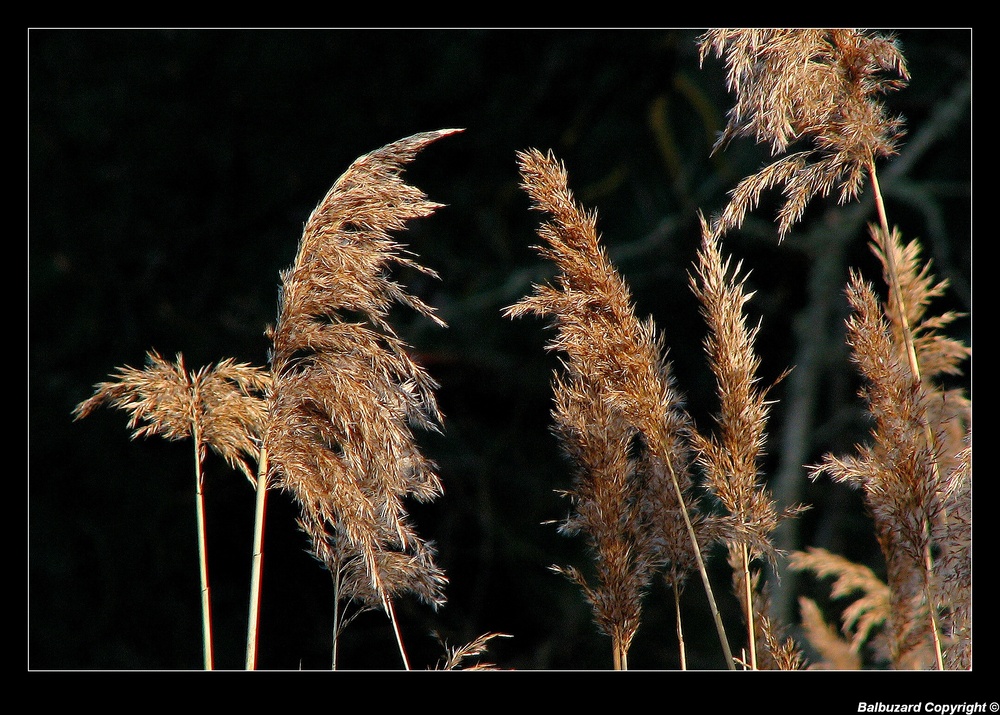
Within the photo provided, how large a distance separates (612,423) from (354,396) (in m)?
0.46

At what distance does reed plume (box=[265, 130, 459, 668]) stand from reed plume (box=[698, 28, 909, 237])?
566 millimetres

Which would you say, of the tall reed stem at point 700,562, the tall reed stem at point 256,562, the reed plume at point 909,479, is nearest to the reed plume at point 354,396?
the tall reed stem at point 256,562

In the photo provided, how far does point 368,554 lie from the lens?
1487 mm

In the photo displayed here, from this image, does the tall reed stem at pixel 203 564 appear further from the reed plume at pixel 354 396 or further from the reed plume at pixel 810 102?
the reed plume at pixel 810 102

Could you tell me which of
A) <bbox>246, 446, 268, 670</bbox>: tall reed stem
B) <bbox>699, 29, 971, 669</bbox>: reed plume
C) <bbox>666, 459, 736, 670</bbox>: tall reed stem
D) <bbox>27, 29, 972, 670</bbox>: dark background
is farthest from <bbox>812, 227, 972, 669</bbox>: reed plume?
<bbox>27, 29, 972, 670</bbox>: dark background

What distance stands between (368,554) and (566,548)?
172 inches

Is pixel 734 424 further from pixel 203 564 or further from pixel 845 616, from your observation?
pixel 845 616

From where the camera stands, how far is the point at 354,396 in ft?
4.97

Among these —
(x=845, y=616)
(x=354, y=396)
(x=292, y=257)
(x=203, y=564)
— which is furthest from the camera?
(x=292, y=257)

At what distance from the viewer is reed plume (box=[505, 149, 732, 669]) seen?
1.51 m

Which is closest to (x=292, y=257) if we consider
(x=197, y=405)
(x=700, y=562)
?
(x=197, y=405)

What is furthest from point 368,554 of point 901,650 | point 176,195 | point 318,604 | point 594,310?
point 176,195

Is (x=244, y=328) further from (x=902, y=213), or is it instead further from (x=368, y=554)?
(x=902, y=213)

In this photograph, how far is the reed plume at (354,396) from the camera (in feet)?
4.96
